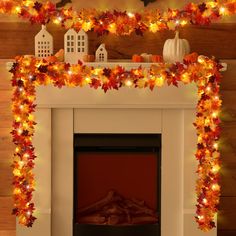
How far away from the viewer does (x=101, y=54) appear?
4258 mm

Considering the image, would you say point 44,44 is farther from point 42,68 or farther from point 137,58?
point 137,58

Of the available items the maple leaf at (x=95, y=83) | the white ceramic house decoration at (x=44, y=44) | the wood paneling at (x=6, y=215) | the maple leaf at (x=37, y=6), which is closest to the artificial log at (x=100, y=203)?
the wood paneling at (x=6, y=215)

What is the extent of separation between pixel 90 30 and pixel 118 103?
0.63 meters

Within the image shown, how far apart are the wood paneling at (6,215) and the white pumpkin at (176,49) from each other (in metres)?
1.62

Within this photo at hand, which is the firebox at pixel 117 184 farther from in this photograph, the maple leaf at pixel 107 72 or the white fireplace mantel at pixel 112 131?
the maple leaf at pixel 107 72

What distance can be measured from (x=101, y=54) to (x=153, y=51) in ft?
1.58

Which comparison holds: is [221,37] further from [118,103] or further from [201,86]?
[118,103]

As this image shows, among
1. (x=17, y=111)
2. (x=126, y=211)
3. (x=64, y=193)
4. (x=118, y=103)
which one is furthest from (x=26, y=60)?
(x=126, y=211)

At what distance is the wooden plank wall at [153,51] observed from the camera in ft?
14.8

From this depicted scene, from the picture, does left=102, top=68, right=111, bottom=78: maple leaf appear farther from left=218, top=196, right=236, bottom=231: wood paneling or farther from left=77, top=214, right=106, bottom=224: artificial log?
left=218, top=196, right=236, bottom=231: wood paneling

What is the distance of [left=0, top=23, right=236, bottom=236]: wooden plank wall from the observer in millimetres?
4516

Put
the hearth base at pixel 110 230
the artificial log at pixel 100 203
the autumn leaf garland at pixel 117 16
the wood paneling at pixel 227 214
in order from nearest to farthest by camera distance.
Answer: the autumn leaf garland at pixel 117 16 < the hearth base at pixel 110 230 < the artificial log at pixel 100 203 < the wood paneling at pixel 227 214

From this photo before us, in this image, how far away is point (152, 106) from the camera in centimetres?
430

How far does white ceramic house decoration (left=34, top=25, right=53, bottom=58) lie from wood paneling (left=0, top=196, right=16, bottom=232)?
45.0 inches
